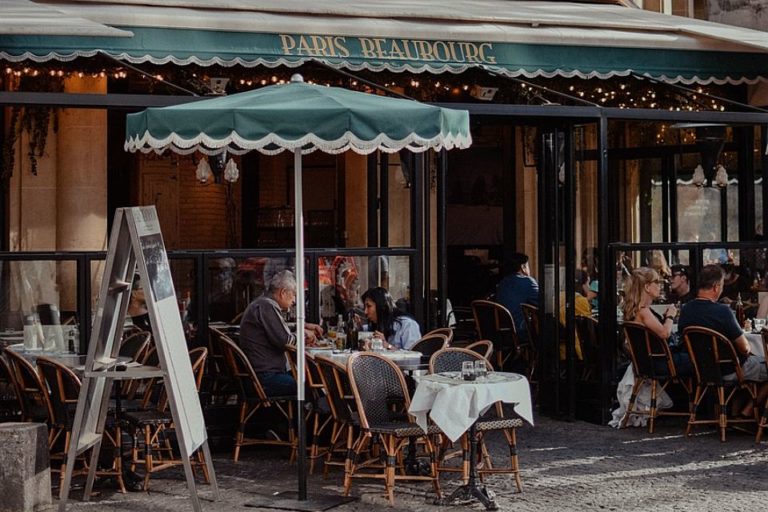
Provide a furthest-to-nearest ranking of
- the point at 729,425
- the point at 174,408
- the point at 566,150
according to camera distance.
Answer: the point at 566,150, the point at 729,425, the point at 174,408

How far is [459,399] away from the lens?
8.89 m

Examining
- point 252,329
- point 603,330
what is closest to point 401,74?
point 603,330

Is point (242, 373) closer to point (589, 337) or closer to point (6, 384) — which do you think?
point (6, 384)

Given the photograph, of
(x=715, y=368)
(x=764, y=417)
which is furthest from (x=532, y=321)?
(x=764, y=417)

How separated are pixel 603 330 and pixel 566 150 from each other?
169 centimetres

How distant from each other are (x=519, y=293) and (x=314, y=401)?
17.6 ft

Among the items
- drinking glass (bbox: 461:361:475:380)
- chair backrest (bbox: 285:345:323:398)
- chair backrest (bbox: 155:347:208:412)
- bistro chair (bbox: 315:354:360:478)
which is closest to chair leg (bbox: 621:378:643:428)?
chair backrest (bbox: 285:345:323:398)

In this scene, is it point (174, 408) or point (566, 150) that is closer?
point (174, 408)

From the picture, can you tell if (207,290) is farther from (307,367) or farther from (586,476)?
(586,476)

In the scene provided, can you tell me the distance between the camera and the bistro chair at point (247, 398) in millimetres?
10844

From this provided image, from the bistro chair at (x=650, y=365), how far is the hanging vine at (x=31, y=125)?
6388 millimetres

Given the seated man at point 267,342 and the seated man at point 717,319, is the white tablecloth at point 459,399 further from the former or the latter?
the seated man at point 717,319

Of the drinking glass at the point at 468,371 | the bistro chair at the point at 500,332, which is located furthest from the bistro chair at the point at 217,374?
the bistro chair at the point at 500,332

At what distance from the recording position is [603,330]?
→ 12766mm
